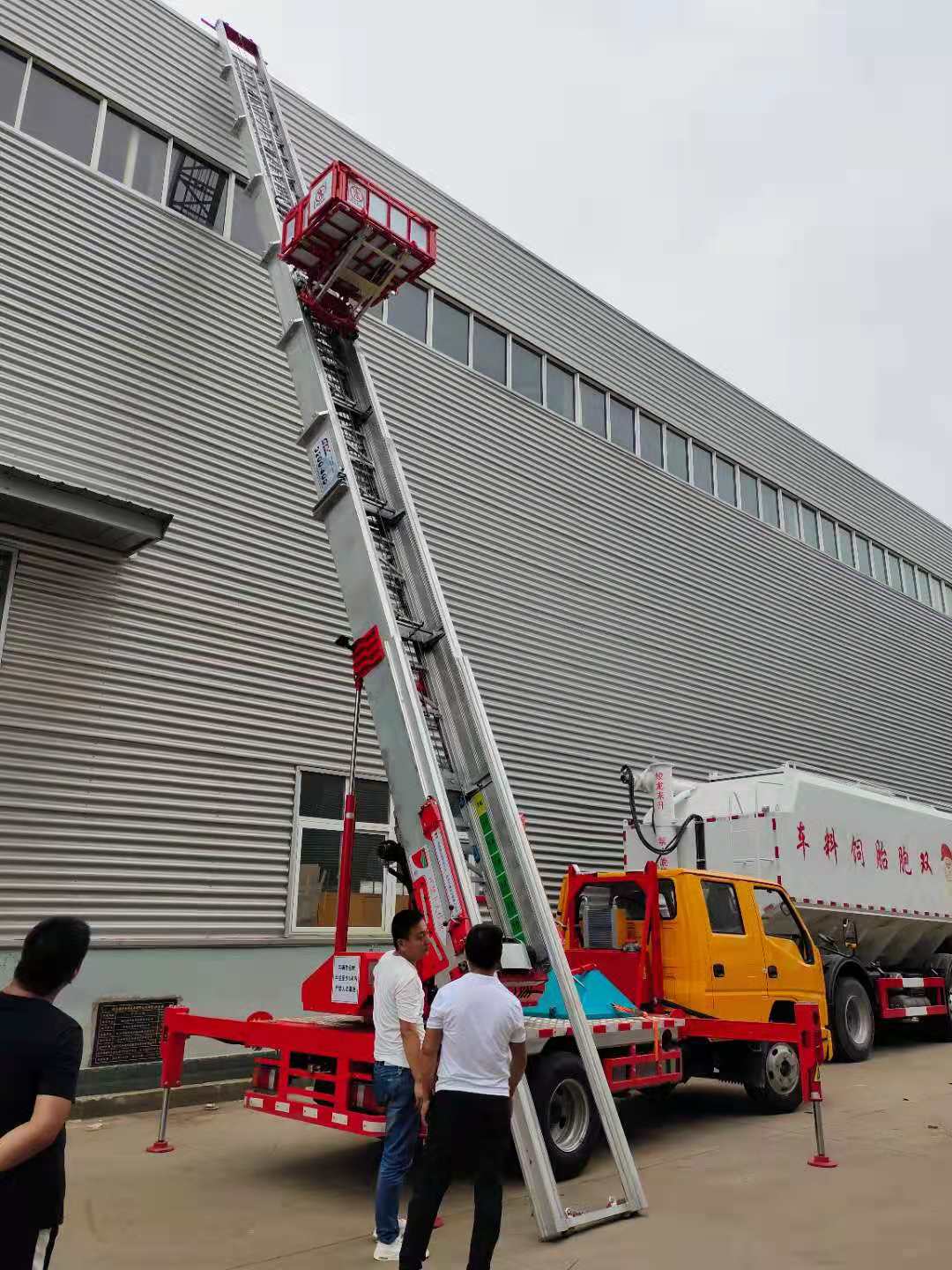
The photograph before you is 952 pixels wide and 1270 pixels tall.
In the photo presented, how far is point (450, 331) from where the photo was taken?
14.0m

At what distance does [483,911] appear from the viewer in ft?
35.7

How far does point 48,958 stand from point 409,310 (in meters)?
12.1

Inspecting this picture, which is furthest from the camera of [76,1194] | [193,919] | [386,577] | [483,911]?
[483,911]

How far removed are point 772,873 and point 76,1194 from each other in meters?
7.70

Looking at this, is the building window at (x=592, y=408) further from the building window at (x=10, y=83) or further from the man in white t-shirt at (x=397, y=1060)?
the man in white t-shirt at (x=397, y=1060)

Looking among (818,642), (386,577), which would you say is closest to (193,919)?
(386,577)

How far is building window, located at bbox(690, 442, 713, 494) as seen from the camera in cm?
1797

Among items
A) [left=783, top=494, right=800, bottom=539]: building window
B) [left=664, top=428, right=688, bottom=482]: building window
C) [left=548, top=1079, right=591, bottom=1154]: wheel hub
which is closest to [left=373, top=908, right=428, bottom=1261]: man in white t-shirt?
[left=548, top=1079, right=591, bottom=1154]: wheel hub

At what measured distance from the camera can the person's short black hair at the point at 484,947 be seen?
4.18 m

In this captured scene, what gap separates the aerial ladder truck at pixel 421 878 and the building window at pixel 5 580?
339 cm

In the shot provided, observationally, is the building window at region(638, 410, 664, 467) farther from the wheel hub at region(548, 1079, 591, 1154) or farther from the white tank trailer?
the wheel hub at region(548, 1079, 591, 1154)

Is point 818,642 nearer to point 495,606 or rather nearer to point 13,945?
point 495,606

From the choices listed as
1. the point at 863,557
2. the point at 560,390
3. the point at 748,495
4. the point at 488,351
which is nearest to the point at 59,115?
the point at 488,351

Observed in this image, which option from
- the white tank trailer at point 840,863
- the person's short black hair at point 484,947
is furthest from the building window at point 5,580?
the white tank trailer at point 840,863
